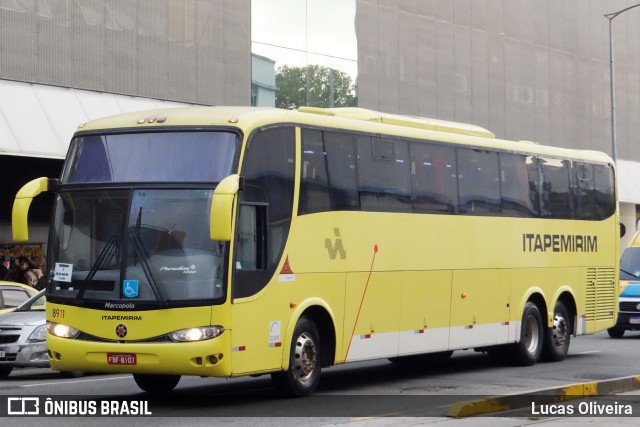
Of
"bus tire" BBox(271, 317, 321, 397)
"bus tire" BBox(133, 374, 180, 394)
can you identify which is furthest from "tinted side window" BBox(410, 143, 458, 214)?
"bus tire" BBox(133, 374, 180, 394)

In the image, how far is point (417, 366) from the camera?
20.6 metres

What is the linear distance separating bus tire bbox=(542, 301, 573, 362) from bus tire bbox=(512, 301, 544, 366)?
21 cm

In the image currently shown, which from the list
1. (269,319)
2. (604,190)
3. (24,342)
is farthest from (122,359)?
(604,190)

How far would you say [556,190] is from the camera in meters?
21.4

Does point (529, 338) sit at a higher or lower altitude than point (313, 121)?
lower

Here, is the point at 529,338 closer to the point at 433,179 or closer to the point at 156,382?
the point at 433,179

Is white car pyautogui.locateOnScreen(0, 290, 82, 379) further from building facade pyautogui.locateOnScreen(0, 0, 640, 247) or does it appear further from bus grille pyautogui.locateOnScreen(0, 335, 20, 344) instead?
building facade pyautogui.locateOnScreen(0, 0, 640, 247)

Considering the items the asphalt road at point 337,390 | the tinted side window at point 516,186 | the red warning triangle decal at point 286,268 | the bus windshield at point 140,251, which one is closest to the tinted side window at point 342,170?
the red warning triangle decal at point 286,268

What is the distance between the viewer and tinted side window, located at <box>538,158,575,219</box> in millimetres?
21094

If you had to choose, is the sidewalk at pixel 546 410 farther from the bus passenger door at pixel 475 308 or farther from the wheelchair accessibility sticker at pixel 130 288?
the bus passenger door at pixel 475 308

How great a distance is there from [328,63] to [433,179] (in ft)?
72.2

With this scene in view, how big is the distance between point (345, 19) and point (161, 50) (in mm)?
8386

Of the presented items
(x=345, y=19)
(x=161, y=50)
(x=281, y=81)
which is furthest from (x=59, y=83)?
(x=345, y=19)

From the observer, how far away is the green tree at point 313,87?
125 feet
